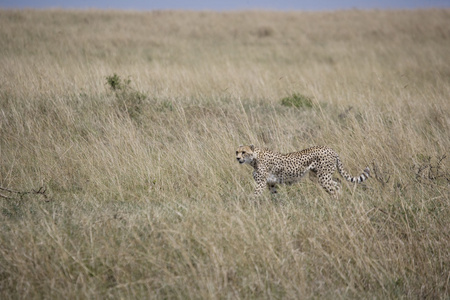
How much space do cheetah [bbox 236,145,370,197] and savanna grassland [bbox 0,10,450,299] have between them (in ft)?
0.63

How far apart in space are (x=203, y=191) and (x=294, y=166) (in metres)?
0.95

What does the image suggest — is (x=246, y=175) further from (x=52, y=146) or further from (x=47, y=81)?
(x=47, y=81)

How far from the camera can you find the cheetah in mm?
4734

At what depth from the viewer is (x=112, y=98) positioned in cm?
737

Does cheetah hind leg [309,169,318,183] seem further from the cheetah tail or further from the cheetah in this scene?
the cheetah tail

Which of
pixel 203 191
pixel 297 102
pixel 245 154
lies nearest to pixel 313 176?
pixel 245 154

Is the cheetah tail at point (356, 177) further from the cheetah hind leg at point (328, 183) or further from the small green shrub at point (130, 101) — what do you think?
the small green shrub at point (130, 101)

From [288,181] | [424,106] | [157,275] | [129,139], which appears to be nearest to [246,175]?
[288,181]

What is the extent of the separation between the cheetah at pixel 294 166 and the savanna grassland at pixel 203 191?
19cm

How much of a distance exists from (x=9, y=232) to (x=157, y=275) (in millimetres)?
1190

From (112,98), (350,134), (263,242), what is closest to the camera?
(263,242)

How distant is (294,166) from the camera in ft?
15.5

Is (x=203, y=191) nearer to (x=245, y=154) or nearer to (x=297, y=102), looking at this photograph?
(x=245, y=154)

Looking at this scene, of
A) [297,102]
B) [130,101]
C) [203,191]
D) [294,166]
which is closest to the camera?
[203,191]
